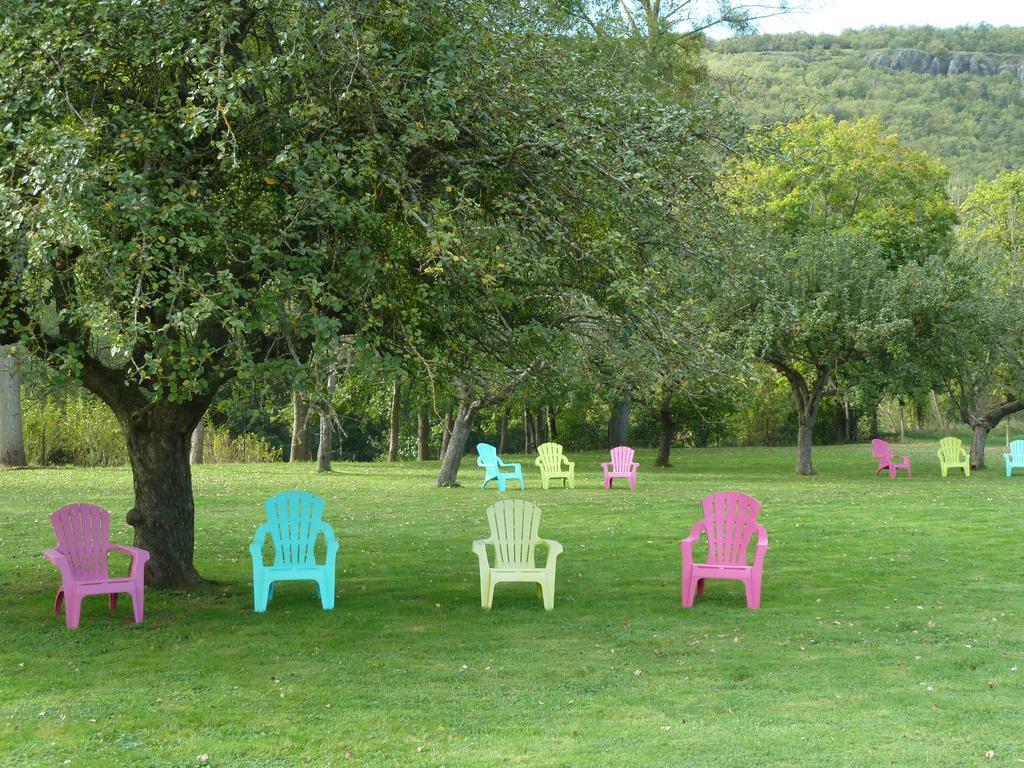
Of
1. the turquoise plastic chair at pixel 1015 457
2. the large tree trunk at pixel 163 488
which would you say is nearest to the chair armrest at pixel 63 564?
the large tree trunk at pixel 163 488

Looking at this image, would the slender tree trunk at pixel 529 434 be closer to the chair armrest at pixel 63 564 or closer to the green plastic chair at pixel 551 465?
the green plastic chair at pixel 551 465

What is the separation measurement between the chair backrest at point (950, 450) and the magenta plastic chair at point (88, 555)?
856 inches

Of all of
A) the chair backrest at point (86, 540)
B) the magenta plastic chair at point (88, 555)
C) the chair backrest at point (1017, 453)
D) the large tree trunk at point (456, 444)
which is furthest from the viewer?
the chair backrest at point (1017, 453)

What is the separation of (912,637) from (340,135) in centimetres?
541

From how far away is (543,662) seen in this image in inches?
291

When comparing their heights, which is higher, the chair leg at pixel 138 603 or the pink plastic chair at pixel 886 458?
the pink plastic chair at pixel 886 458

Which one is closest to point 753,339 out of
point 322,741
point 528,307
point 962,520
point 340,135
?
point 962,520

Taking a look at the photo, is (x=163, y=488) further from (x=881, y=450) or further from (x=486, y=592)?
(x=881, y=450)

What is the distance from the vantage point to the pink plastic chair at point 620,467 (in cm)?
2248

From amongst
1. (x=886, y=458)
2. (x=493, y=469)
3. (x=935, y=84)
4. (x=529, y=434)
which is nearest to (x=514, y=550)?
(x=493, y=469)

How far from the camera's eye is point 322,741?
5602 mm

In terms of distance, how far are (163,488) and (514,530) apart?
3.11 metres

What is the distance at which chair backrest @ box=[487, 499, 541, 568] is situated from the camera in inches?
371

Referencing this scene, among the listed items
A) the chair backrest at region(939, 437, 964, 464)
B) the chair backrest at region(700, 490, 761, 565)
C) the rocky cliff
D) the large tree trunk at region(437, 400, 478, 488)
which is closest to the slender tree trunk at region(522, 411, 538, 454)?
the chair backrest at region(939, 437, 964, 464)
